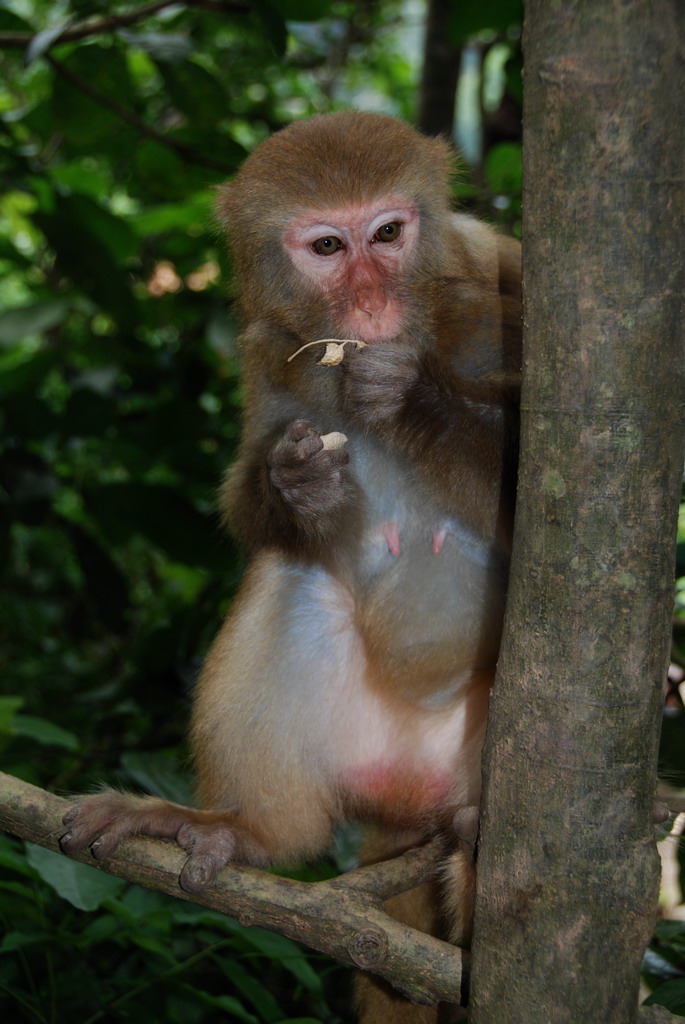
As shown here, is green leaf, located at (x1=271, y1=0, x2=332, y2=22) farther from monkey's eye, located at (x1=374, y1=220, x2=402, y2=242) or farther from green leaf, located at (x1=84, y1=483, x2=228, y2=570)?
green leaf, located at (x1=84, y1=483, x2=228, y2=570)

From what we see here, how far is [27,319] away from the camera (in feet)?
15.7

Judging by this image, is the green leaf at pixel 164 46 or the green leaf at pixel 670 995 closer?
the green leaf at pixel 670 995

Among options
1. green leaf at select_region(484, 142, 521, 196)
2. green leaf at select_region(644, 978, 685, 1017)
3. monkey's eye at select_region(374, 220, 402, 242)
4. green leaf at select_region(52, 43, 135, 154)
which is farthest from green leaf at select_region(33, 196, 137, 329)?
green leaf at select_region(644, 978, 685, 1017)

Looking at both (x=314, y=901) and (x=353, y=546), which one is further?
(x=353, y=546)

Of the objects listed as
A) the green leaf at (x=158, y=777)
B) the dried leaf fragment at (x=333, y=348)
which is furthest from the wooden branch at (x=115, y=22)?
the green leaf at (x=158, y=777)

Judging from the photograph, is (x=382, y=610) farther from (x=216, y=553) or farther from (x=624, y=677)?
(x=216, y=553)

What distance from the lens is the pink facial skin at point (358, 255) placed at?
2.54 m

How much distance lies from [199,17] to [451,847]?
233 inches

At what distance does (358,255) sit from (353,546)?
755 mm

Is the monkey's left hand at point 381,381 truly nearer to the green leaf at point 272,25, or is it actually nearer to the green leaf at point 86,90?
the green leaf at point 272,25

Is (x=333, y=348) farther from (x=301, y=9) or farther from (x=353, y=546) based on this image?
(x=301, y=9)

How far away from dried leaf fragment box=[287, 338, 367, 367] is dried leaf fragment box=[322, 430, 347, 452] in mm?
173

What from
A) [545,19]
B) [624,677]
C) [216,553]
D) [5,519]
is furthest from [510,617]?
[5,519]

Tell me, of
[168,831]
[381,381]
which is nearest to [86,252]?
[381,381]
